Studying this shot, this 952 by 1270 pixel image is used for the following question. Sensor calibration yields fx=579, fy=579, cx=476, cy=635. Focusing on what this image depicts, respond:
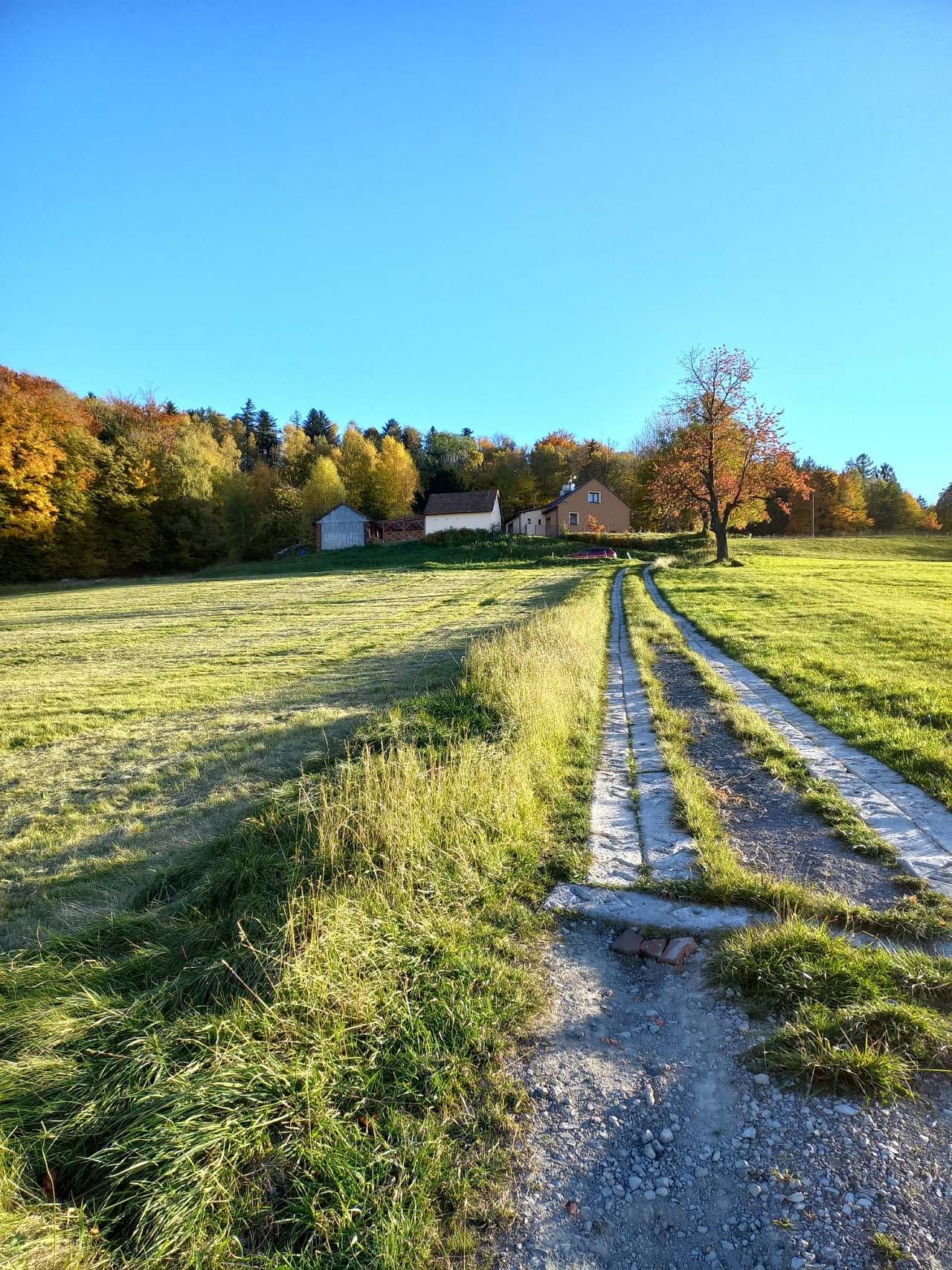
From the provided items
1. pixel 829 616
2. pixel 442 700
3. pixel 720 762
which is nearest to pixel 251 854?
pixel 442 700

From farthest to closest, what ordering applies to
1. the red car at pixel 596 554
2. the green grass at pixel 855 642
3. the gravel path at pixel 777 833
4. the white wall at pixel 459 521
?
the white wall at pixel 459 521, the red car at pixel 596 554, the green grass at pixel 855 642, the gravel path at pixel 777 833

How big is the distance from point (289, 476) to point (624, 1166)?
75.8 metres

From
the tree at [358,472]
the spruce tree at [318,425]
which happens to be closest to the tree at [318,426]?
the spruce tree at [318,425]

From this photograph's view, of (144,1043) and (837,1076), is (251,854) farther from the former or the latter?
(837,1076)

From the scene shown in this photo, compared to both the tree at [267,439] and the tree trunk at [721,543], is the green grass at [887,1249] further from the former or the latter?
the tree at [267,439]

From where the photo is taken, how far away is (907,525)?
7550cm

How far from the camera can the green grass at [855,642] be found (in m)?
6.18

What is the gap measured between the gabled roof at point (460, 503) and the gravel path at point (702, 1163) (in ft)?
191

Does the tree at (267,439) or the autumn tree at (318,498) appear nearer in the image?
the autumn tree at (318,498)

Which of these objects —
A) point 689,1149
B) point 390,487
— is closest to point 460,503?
point 390,487

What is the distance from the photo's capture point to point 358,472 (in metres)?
68.8

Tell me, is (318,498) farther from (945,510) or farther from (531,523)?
(945,510)

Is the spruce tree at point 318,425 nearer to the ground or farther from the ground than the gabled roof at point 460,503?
farther from the ground

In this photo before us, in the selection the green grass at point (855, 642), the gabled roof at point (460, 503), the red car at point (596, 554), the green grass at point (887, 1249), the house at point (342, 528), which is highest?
the gabled roof at point (460, 503)
